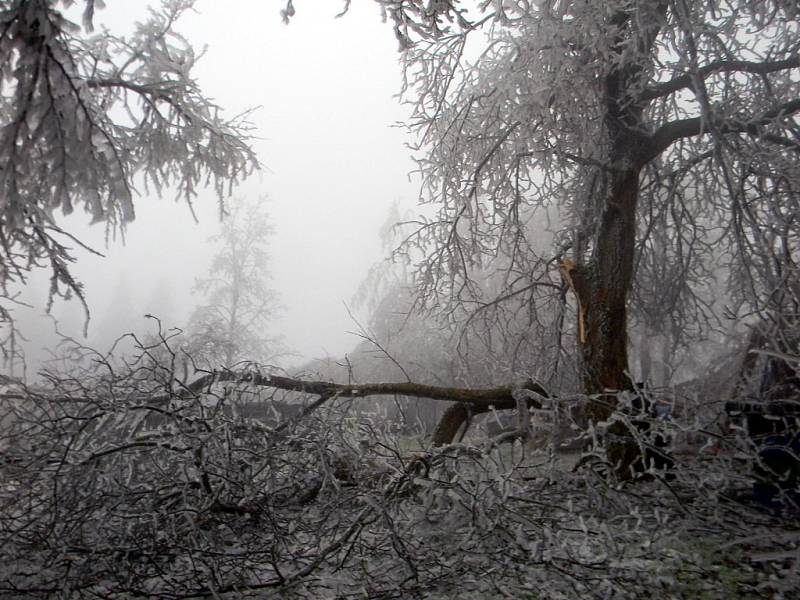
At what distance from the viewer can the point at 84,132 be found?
2346 mm

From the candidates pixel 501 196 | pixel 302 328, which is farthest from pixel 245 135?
pixel 302 328

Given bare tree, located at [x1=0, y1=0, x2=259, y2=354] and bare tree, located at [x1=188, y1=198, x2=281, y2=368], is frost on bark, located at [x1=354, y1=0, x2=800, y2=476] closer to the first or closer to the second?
bare tree, located at [x1=0, y1=0, x2=259, y2=354]

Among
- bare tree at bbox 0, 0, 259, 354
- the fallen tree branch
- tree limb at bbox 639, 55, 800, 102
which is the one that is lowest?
the fallen tree branch

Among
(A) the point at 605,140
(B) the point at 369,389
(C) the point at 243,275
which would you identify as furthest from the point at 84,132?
(C) the point at 243,275

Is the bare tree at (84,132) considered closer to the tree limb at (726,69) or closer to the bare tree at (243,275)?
the tree limb at (726,69)

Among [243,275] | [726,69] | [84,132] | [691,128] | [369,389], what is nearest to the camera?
[84,132]

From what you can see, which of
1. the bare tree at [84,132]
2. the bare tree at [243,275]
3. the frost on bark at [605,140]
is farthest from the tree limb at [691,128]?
the bare tree at [243,275]

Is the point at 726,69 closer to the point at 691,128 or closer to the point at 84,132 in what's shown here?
the point at 691,128

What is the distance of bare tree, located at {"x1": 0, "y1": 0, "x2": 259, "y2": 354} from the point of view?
7.05 ft

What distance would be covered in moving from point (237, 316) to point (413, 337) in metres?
9.97

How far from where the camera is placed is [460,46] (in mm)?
6016

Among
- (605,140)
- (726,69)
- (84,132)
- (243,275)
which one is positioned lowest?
(84,132)

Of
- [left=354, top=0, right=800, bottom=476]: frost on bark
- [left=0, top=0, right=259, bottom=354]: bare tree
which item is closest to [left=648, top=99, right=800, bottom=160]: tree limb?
[left=354, top=0, right=800, bottom=476]: frost on bark

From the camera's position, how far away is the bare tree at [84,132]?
215cm
